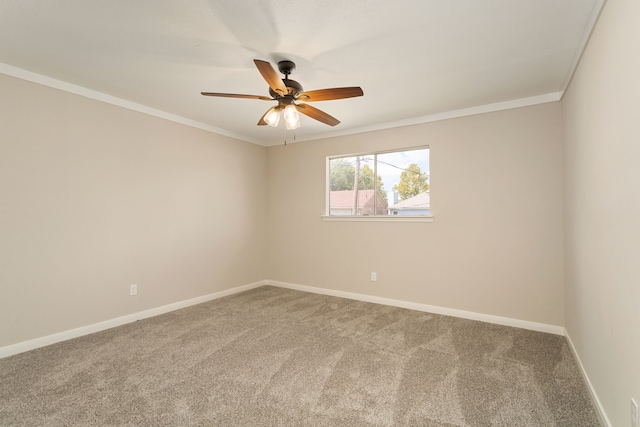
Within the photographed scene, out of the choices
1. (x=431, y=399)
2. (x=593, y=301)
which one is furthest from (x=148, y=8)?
(x=593, y=301)

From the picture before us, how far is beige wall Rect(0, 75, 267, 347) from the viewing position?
254cm

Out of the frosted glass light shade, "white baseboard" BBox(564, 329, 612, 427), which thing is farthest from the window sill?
the frosted glass light shade

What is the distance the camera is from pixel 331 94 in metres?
2.19

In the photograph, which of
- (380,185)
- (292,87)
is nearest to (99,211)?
(292,87)

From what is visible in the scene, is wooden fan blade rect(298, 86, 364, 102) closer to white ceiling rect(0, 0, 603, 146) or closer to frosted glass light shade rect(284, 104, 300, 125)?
frosted glass light shade rect(284, 104, 300, 125)

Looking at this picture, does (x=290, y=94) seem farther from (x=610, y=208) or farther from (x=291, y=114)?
(x=610, y=208)

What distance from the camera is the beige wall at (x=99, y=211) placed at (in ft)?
8.35

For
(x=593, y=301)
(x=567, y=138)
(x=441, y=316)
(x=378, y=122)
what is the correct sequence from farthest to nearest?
(x=378, y=122)
(x=441, y=316)
(x=567, y=138)
(x=593, y=301)

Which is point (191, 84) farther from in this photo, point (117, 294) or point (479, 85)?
point (479, 85)

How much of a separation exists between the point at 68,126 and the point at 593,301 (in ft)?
14.7

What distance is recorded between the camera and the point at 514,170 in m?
3.17

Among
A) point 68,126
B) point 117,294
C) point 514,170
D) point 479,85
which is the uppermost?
point 479,85

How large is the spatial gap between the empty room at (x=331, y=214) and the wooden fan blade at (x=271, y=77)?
20 millimetres

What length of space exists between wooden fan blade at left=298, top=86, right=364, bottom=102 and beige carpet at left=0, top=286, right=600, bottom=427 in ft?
6.71
